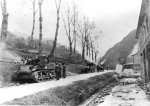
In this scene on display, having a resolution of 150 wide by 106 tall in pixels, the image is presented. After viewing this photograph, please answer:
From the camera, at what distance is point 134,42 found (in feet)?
416

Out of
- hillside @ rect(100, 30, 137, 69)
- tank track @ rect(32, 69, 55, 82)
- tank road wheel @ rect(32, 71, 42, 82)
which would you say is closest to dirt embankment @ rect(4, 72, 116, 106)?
tank road wheel @ rect(32, 71, 42, 82)

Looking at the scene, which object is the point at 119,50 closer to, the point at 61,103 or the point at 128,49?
the point at 128,49

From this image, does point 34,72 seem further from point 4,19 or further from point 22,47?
point 22,47

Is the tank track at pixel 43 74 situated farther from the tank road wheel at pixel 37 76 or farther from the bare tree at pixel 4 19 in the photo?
the bare tree at pixel 4 19

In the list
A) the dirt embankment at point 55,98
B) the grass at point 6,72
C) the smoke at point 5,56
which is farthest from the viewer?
the smoke at point 5,56

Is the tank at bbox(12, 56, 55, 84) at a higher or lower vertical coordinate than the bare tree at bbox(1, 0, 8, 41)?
lower

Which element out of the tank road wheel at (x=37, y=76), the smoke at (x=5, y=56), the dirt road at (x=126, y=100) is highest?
the smoke at (x=5, y=56)

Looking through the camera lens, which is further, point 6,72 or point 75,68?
point 75,68

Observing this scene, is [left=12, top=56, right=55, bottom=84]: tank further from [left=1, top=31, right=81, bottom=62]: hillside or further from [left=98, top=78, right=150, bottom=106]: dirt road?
[left=1, top=31, right=81, bottom=62]: hillside

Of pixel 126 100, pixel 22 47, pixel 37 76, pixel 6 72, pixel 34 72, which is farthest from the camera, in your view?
pixel 22 47

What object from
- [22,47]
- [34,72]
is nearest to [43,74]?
[34,72]

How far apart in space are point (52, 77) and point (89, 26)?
123 ft

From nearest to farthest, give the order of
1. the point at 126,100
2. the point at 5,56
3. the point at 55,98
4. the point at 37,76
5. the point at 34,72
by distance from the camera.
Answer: the point at 55,98 < the point at 126,100 < the point at 34,72 < the point at 37,76 < the point at 5,56

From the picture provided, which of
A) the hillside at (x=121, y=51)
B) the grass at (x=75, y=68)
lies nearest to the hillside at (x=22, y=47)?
the grass at (x=75, y=68)
